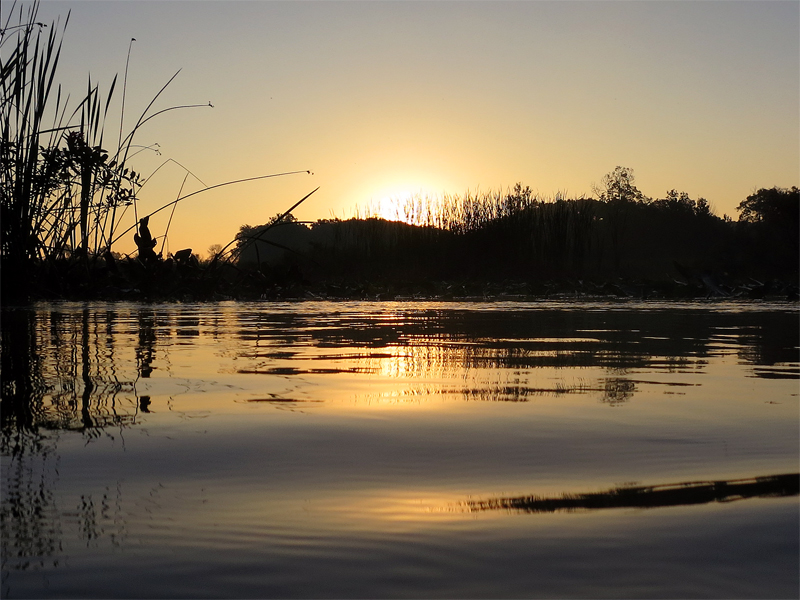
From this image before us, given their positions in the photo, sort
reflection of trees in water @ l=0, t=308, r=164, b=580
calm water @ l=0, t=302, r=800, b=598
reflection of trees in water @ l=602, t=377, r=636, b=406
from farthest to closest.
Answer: reflection of trees in water @ l=602, t=377, r=636, b=406 < reflection of trees in water @ l=0, t=308, r=164, b=580 < calm water @ l=0, t=302, r=800, b=598

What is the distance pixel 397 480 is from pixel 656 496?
1.22 feet

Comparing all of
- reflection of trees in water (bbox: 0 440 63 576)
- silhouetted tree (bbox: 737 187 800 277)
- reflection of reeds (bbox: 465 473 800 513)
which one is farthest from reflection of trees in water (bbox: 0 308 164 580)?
silhouetted tree (bbox: 737 187 800 277)

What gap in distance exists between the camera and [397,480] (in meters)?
1.23

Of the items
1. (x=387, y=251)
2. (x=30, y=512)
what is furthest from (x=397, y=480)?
Answer: (x=387, y=251)

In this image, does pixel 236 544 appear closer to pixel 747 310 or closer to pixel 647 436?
pixel 647 436

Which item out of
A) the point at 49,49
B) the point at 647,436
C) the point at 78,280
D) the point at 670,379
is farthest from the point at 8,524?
the point at 78,280

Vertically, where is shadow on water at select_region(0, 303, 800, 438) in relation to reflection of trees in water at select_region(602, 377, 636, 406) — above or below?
A: above

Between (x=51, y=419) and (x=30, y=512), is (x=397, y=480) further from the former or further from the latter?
(x=51, y=419)

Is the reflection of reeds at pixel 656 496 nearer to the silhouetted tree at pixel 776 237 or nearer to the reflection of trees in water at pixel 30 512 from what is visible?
the reflection of trees in water at pixel 30 512

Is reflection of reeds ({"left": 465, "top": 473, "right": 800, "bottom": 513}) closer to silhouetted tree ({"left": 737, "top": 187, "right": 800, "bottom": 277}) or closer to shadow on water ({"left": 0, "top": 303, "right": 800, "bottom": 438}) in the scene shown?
shadow on water ({"left": 0, "top": 303, "right": 800, "bottom": 438})

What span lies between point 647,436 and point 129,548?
103 centimetres

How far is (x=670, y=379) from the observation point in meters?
2.51

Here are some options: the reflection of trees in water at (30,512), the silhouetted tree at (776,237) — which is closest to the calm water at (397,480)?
the reflection of trees in water at (30,512)

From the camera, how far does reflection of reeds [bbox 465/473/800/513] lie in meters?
1.08
